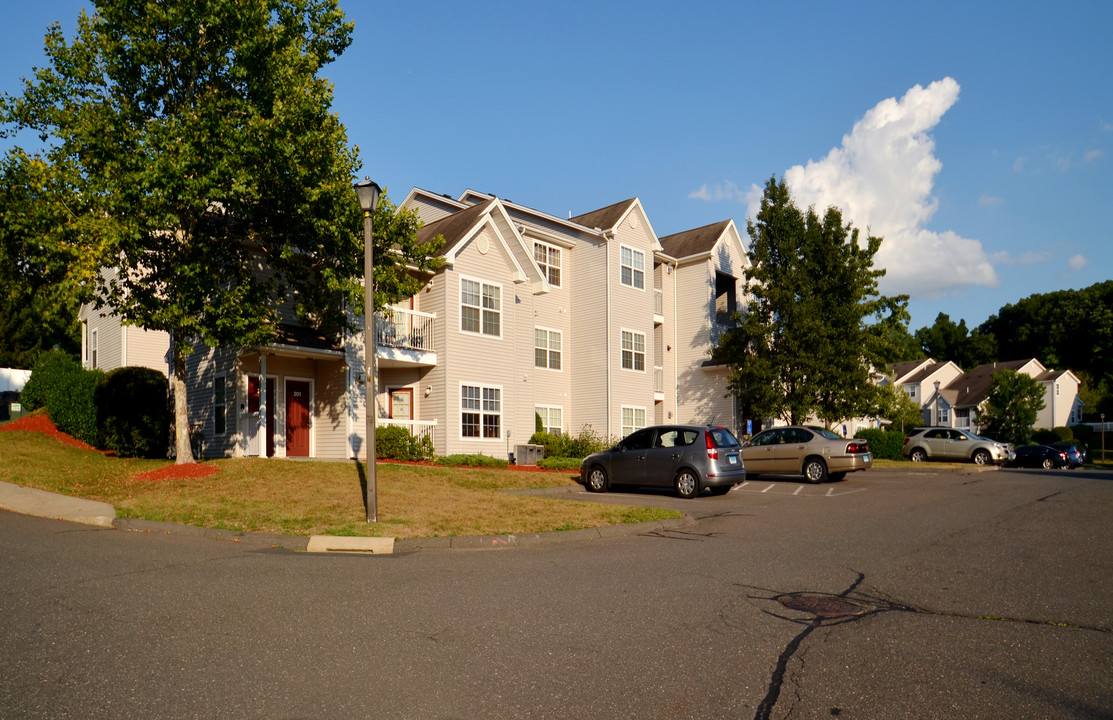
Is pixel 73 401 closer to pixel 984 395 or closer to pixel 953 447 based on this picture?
pixel 953 447

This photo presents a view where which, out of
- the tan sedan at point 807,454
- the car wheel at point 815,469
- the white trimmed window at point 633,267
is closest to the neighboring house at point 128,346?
the white trimmed window at point 633,267

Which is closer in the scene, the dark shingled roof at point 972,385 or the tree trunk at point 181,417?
the tree trunk at point 181,417

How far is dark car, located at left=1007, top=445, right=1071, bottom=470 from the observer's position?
3581 centimetres

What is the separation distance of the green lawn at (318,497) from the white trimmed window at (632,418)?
11875 mm

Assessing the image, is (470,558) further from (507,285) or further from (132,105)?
(507,285)

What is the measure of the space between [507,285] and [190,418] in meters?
11.2

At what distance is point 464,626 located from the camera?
22.2 ft

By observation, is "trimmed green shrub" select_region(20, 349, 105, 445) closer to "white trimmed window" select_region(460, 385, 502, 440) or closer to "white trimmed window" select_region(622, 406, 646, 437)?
"white trimmed window" select_region(460, 385, 502, 440)

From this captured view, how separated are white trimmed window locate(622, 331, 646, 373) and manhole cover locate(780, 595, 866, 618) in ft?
82.6

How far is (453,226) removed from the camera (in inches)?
1073

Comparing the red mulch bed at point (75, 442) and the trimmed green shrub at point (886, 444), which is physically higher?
the red mulch bed at point (75, 442)

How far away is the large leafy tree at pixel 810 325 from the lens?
103ft

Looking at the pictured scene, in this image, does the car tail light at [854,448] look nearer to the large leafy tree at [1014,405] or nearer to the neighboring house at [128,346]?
the neighboring house at [128,346]

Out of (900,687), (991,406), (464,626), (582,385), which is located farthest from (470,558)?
(991,406)
